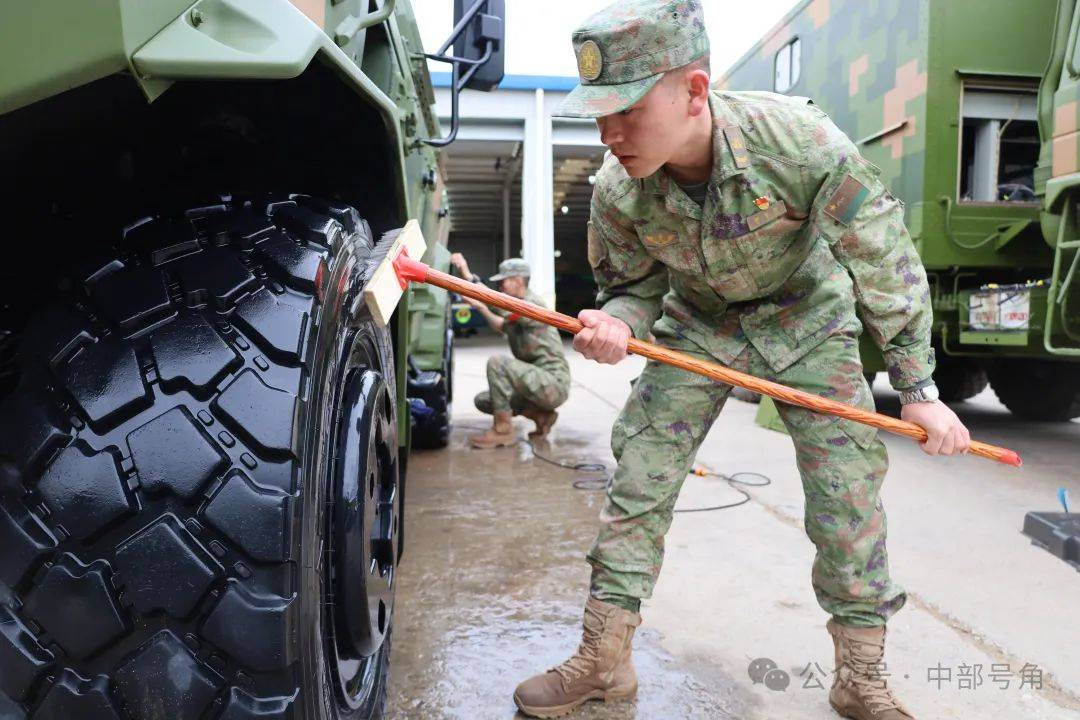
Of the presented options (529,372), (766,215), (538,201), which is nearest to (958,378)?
(529,372)

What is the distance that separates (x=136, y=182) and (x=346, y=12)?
0.56 metres

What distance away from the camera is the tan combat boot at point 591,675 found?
5.95 ft

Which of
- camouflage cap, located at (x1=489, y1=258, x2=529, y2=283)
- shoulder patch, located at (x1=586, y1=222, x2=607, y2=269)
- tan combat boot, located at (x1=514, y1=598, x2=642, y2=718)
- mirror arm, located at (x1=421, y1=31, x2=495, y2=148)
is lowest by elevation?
tan combat boot, located at (x1=514, y1=598, x2=642, y2=718)

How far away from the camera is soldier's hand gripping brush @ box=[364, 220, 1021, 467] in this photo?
1.38 meters

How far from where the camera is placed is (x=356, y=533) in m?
1.14

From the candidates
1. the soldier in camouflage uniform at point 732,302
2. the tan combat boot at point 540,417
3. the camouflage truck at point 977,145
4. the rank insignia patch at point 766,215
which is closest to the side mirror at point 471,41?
the soldier in camouflage uniform at point 732,302

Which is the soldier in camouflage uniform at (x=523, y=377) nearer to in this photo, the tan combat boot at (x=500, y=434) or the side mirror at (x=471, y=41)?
the tan combat boot at (x=500, y=434)

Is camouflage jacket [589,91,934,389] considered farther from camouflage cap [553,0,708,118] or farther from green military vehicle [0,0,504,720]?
green military vehicle [0,0,504,720]

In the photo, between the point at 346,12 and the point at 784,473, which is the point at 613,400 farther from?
the point at 346,12

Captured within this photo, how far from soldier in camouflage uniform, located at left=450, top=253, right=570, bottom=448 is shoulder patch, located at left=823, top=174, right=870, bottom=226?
10.7 ft

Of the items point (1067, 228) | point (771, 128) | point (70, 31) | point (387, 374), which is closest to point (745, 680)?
point (387, 374)

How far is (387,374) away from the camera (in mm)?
1554

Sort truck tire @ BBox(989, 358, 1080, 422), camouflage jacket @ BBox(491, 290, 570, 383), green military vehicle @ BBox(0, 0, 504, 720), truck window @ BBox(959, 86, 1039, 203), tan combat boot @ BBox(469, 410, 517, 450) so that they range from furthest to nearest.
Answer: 1. truck tire @ BBox(989, 358, 1080, 422)
2. camouflage jacket @ BBox(491, 290, 570, 383)
3. tan combat boot @ BBox(469, 410, 517, 450)
4. truck window @ BBox(959, 86, 1039, 203)
5. green military vehicle @ BBox(0, 0, 504, 720)

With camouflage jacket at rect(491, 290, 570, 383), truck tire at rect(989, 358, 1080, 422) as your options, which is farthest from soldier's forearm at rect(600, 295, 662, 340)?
truck tire at rect(989, 358, 1080, 422)
